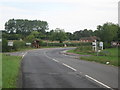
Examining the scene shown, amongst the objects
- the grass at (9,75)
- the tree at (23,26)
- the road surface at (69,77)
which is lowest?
the road surface at (69,77)

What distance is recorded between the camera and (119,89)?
11.6 metres

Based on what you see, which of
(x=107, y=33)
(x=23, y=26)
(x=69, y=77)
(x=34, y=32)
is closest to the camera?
(x=69, y=77)

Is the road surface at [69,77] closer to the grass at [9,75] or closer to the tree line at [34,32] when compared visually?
the grass at [9,75]

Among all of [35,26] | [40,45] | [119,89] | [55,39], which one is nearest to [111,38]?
[40,45]

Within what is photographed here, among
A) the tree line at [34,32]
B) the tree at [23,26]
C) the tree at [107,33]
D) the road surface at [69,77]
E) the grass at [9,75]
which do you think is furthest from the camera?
the tree at [23,26]

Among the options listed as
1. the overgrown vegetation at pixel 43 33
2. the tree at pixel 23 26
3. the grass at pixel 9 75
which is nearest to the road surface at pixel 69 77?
the grass at pixel 9 75

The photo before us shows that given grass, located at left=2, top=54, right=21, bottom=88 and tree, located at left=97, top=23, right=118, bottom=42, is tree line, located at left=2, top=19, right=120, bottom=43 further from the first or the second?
grass, located at left=2, top=54, right=21, bottom=88

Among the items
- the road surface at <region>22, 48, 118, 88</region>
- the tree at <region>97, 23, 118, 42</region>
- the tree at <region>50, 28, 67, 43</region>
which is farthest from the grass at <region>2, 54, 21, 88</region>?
the tree at <region>50, 28, 67, 43</region>

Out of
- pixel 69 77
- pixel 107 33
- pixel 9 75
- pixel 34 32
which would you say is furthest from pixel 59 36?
pixel 9 75

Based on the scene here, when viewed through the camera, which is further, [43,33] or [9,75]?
[43,33]

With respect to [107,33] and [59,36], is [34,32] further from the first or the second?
[107,33]

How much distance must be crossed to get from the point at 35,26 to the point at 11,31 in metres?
22.8

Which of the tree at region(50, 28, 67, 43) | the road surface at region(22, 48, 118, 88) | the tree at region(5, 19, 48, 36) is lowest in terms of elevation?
the road surface at region(22, 48, 118, 88)

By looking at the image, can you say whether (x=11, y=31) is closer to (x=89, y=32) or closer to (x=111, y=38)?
(x=89, y=32)
